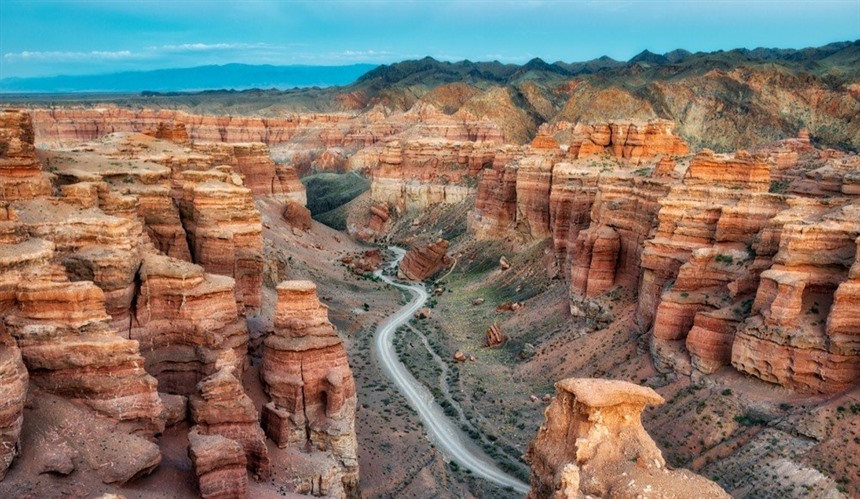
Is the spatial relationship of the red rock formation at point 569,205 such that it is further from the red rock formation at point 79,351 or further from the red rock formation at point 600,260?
the red rock formation at point 79,351

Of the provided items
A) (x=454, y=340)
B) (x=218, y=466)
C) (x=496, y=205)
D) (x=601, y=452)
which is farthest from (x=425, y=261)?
(x=601, y=452)

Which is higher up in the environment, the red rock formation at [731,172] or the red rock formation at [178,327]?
the red rock formation at [731,172]

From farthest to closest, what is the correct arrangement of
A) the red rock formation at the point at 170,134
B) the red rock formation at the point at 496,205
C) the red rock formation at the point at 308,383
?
the red rock formation at the point at 496,205 → the red rock formation at the point at 170,134 → the red rock formation at the point at 308,383

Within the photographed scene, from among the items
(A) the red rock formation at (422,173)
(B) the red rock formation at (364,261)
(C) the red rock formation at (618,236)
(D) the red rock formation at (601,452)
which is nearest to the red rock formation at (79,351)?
(D) the red rock formation at (601,452)

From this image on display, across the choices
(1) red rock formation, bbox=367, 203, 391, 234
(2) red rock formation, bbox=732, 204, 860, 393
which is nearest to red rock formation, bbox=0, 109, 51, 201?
(2) red rock formation, bbox=732, 204, 860, 393

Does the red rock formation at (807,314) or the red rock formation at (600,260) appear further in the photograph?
the red rock formation at (600,260)

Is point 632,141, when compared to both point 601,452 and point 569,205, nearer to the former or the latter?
point 569,205

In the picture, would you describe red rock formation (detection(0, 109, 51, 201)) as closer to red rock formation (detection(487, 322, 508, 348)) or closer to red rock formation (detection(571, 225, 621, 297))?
red rock formation (detection(487, 322, 508, 348))
